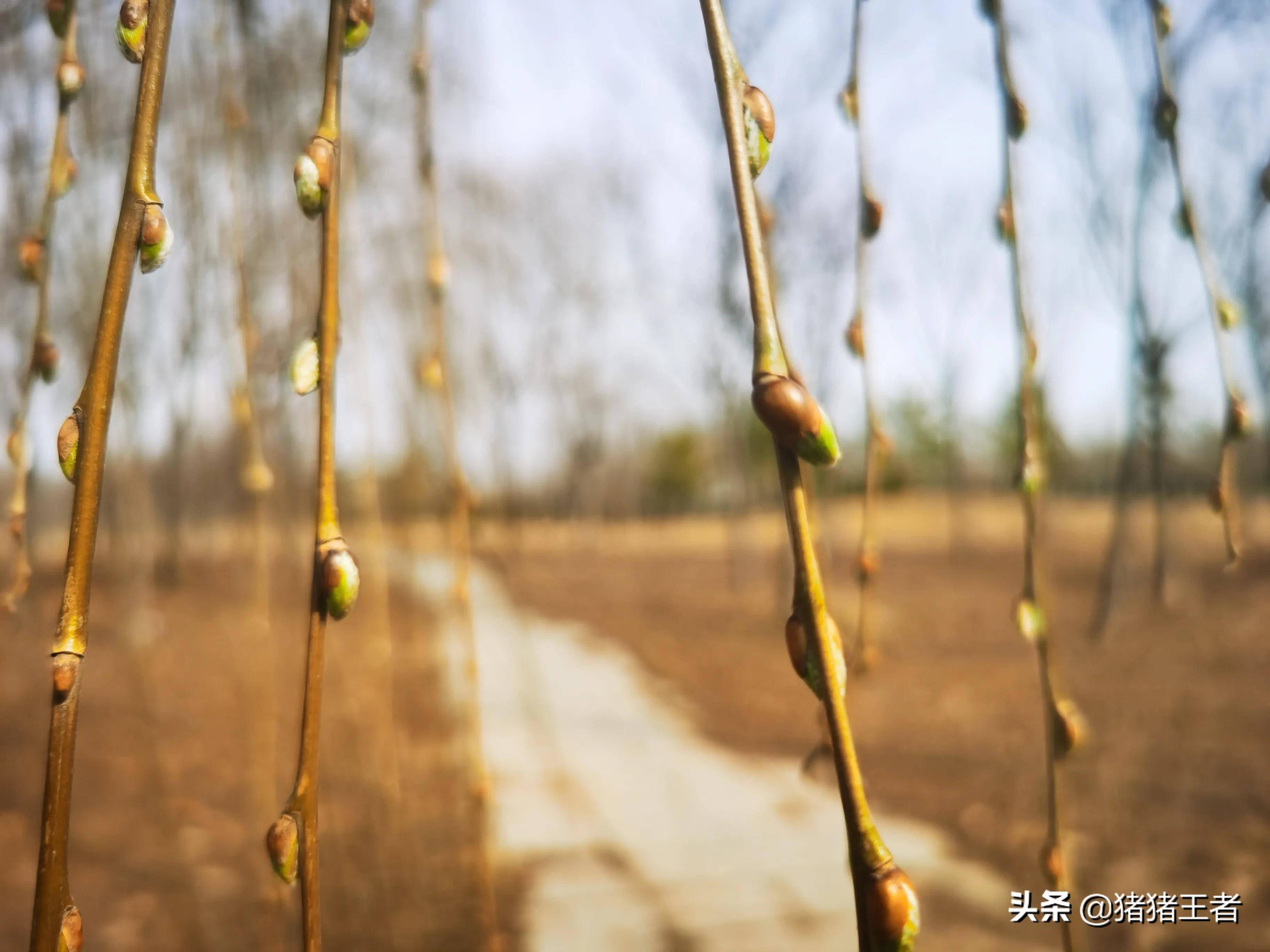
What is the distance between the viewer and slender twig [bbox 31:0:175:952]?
282 millimetres

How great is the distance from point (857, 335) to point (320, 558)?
32 centimetres

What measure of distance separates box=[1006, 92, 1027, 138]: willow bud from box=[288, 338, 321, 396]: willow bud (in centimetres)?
34

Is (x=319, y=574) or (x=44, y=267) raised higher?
(x=44, y=267)

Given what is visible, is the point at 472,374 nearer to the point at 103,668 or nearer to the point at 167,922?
the point at 167,922

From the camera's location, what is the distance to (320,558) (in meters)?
0.31

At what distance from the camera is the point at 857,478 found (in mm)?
13648

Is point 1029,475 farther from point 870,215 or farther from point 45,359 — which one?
point 45,359

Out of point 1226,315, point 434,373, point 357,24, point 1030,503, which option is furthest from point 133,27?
point 1226,315

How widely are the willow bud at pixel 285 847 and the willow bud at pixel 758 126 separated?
0.79ft

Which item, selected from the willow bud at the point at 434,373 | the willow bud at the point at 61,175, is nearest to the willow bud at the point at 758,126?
the willow bud at the point at 434,373

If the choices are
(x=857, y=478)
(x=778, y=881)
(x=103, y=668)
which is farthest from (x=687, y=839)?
(x=857, y=478)

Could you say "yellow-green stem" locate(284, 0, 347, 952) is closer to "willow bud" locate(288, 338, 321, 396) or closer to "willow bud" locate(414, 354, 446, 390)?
"willow bud" locate(288, 338, 321, 396)

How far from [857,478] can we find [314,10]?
12482 millimetres

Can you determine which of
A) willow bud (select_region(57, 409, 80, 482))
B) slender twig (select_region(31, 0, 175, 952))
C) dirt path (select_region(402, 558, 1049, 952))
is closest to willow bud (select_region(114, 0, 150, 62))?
slender twig (select_region(31, 0, 175, 952))
